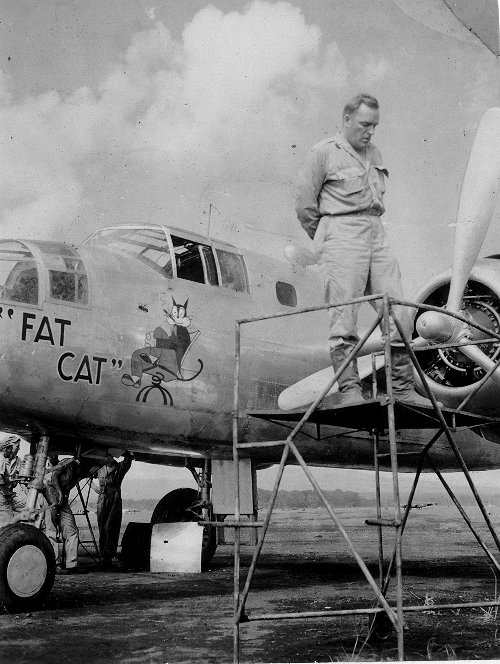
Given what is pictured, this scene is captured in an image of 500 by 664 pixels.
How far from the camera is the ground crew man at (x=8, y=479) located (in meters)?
8.30

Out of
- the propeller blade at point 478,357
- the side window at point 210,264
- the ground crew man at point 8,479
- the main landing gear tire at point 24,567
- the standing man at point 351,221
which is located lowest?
the main landing gear tire at point 24,567

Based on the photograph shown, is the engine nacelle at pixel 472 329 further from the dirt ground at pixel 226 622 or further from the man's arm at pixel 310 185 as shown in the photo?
the dirt ground at pixel 226 622

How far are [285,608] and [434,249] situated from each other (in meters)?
4.34

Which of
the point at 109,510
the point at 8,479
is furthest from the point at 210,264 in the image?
the point at 109,510

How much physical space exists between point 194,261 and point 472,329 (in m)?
2.76

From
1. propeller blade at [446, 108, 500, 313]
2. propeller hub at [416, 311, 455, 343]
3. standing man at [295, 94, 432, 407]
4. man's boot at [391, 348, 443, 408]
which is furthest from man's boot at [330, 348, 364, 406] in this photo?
propeller blade at [446, 108, 500, 313]

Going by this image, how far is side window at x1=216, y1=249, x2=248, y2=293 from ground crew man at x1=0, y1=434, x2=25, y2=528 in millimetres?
3057

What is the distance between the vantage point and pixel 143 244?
7.51 metres

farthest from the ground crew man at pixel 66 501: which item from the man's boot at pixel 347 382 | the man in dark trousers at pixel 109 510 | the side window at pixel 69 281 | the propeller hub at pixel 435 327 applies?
the propeller hub at pixel 435 327

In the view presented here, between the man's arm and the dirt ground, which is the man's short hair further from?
the dirt ground

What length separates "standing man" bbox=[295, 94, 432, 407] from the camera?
5.11 meters

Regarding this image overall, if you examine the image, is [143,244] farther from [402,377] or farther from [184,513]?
[184,513]

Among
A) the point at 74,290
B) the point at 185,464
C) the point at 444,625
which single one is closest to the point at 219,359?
the point at 74,290

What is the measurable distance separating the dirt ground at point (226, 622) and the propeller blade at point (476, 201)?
8.42 feet
